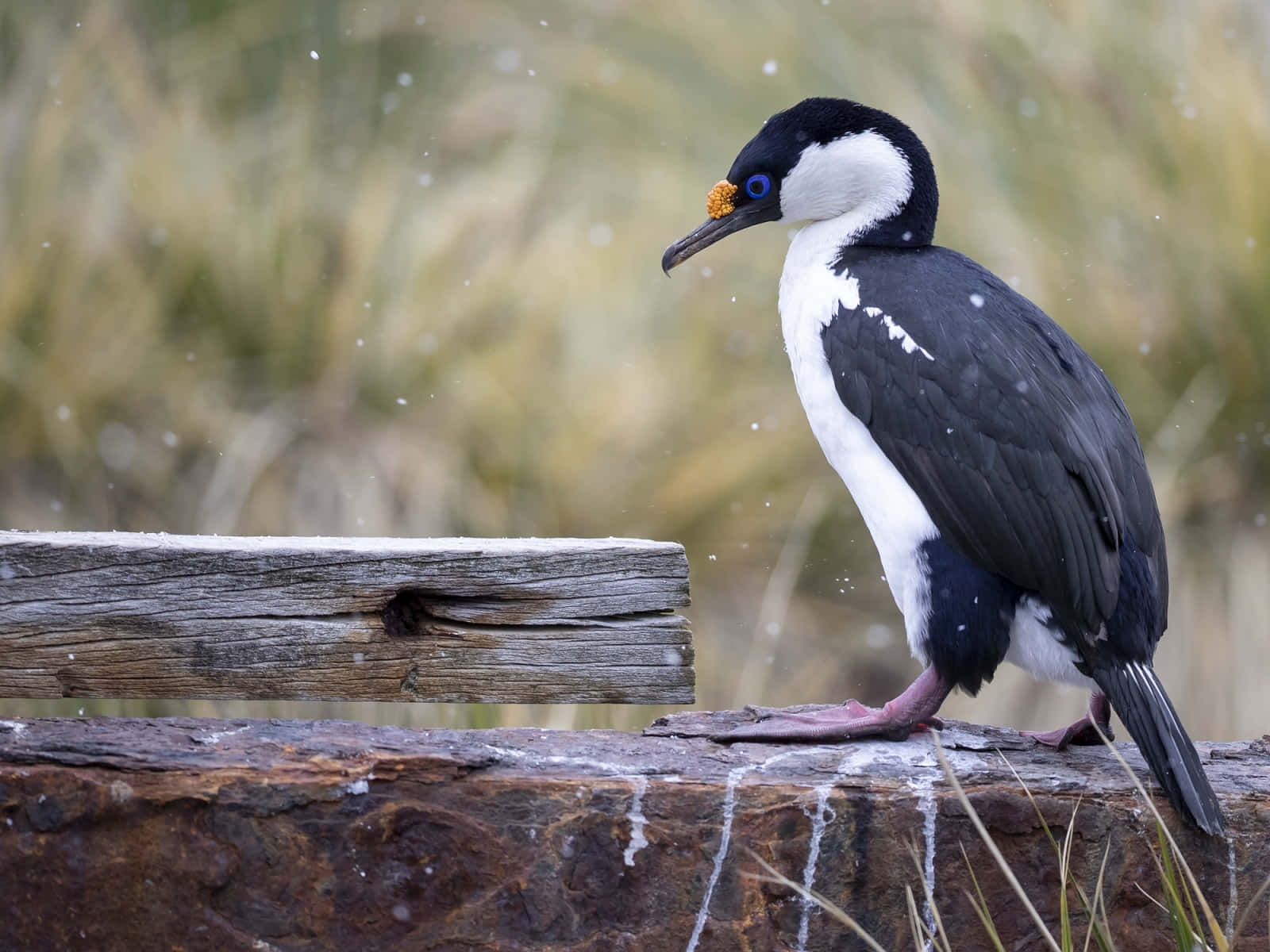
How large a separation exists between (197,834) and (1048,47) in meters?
3.29

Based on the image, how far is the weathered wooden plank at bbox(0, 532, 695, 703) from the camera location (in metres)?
1.59

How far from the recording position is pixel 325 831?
150cm

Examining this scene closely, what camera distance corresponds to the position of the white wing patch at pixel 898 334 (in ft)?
5.80

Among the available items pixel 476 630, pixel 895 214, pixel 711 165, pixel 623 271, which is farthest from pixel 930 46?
pixel 476 630

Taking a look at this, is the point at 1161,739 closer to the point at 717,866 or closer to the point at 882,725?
the point at 882,725

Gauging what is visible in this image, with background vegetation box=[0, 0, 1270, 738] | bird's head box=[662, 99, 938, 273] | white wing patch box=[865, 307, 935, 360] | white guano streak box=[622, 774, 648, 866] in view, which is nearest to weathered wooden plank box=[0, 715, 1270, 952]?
white guano streak box=[622, 774, 648, 866]

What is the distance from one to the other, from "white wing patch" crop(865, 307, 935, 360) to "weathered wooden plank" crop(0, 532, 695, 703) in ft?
1.48

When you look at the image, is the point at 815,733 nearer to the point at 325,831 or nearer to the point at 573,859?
the point at 573,859

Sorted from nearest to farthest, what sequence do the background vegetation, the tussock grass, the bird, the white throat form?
the tussock grass → the bird → the white throat → the background vegetation

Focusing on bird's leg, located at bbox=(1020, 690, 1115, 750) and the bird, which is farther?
bird's leg, located at bbox=(1020, 690, 1115, 750)

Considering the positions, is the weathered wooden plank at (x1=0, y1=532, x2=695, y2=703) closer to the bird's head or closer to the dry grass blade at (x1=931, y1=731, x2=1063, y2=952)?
the dry grass blade at (x1=931, y1=731, x2=1063, y2=952)

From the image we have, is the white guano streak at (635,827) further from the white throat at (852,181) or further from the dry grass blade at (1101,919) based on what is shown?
the white throat at (852,181)

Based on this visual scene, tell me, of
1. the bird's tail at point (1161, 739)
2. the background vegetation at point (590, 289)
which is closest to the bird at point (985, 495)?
the bird's tail at point (1161, 739)

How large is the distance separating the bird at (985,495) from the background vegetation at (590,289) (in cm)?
141
